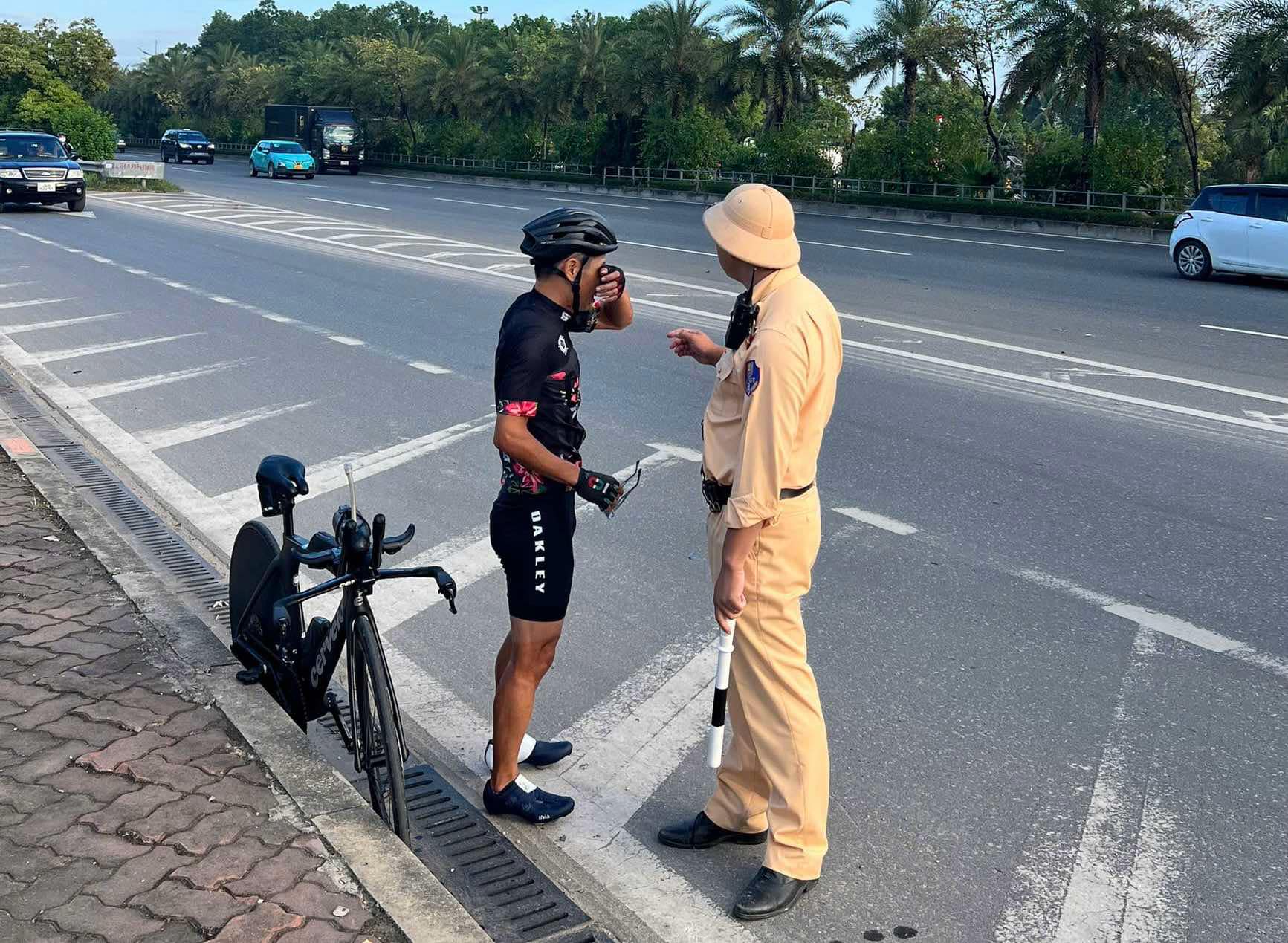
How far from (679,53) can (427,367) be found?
43.0 metres

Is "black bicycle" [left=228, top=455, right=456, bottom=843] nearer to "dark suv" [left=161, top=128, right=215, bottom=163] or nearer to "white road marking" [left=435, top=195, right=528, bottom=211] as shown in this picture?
"white road marking" [left=435, top=195, right=528, bottom=211]

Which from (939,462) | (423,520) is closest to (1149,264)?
(939,462)

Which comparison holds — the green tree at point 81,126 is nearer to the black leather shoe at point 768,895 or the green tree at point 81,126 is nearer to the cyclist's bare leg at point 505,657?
the cyclist's bare leg at point 505,657

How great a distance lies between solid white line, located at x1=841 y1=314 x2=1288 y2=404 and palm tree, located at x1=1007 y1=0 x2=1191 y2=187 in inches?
827

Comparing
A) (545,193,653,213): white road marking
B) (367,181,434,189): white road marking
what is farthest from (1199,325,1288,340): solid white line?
(367,181,434,189): white road marking

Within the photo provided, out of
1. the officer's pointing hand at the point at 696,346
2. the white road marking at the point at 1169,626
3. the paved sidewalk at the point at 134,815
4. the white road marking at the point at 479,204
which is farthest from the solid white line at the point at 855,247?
the paved sidewalk at the point at 134,815

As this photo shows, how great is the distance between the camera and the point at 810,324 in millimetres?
3363

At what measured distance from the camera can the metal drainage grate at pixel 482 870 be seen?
11.3ft

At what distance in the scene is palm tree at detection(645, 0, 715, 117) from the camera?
51000 mm

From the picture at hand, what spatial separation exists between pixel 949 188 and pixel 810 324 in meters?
32.9

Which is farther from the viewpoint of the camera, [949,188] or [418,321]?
[949,188]

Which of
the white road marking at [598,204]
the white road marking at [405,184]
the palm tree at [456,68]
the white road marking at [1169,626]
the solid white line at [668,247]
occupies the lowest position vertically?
the white road marking at [1169,626]

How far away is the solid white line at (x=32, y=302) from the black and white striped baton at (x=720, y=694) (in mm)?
13215

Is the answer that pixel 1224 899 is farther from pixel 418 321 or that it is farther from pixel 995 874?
pixel 418 321
